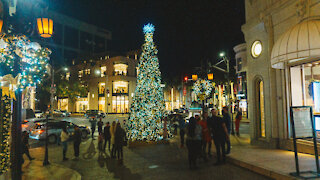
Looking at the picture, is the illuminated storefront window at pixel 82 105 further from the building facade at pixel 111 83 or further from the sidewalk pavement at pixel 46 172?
the sidewalk pavement at pixel 46 172

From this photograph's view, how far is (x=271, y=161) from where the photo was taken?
810 centimetres

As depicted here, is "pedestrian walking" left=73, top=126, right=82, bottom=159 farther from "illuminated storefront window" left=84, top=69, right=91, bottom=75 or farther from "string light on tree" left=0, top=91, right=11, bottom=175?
"illuminated storefront window" left=84, top=69, right=91, bottom=75

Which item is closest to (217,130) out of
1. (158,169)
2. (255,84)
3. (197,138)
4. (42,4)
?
(197,138)

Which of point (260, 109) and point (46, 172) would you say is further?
point (260, 109)

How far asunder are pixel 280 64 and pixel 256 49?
7.79 ft

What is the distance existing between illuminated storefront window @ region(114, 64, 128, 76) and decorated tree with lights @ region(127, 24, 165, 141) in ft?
153

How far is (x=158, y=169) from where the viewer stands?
8.10 meters

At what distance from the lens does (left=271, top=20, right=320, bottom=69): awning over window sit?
7.77 metres

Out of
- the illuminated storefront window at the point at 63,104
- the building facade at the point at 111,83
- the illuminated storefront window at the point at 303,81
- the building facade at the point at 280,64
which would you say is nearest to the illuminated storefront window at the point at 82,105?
the building facade at the point at 111,83

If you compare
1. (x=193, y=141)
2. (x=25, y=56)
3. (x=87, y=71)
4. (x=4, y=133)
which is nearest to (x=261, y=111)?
(x=193, y=141)

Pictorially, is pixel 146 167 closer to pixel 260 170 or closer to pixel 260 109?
pixel 260 170

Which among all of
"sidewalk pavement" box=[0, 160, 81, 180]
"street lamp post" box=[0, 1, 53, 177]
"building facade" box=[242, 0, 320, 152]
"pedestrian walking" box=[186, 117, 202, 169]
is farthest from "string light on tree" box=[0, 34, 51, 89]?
"building facade" box=[242, 0, 320, 152]

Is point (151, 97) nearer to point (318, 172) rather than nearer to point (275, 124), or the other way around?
point (275, 124)

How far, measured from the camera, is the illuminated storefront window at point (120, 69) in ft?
198
